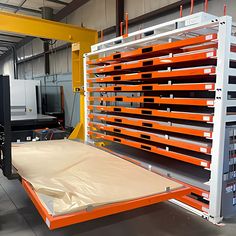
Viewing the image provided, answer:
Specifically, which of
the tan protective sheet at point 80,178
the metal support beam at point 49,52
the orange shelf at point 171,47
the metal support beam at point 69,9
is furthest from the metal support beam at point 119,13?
the tan protective sheet at point 80,178

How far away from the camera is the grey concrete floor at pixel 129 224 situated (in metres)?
2.28

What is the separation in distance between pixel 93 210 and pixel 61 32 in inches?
148

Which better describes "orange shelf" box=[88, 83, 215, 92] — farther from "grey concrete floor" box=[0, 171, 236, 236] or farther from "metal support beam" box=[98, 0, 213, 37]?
"metal support beam" box=[98, 0, 213, 37]

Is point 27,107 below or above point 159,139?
above

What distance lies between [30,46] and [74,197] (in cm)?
1185

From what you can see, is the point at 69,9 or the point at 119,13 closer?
the point at 119,13

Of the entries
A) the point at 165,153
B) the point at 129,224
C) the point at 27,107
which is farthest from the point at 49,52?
the point at 129,224

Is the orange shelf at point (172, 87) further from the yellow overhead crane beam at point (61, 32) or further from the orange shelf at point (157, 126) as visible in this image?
the yellow overhead crane beam at point (61, 32)

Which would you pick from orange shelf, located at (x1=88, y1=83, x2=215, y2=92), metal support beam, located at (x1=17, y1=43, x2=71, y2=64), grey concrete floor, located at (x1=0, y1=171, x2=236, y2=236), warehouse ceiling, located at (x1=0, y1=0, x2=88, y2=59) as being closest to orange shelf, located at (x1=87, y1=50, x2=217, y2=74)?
orange shelf, located at (x1=88, y1=83, x2=215, y2=92)

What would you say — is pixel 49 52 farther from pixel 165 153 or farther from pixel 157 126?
pixel 165 153

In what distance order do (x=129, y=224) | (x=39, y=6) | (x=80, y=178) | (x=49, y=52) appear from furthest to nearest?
1. (x=49, y=52)
2. (x=39, y=6)
3. (x=129, y=224)
4. (x=80, y=178)

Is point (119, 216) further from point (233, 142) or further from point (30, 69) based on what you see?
point (30, 69)

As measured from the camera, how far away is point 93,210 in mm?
1574

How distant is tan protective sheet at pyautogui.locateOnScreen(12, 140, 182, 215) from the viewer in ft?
5.59
